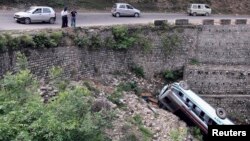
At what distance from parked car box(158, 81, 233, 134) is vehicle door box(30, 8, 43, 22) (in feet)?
29.6

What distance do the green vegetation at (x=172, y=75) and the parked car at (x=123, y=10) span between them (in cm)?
813

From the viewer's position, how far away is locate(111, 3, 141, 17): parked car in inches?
1454

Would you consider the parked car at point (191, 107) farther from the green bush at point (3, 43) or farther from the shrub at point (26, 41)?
the green bush at point (3, 43)

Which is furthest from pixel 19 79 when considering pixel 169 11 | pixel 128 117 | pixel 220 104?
pixel 169 11

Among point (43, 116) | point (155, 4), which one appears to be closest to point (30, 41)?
point (43, 116)

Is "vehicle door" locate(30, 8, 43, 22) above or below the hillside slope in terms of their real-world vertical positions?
below

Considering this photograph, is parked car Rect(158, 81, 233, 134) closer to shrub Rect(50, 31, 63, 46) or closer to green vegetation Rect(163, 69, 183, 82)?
green vegetation Rect(163, 69, 183, 82)

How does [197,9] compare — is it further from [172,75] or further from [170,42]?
[172,75]

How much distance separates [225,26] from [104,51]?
8.64 metres

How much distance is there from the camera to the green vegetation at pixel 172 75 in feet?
100.0

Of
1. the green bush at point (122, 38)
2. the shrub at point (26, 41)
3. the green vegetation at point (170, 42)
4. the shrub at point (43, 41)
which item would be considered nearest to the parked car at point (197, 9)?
the green vegetation at point (170, 42)

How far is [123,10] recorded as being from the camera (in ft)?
122

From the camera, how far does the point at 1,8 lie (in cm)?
3509

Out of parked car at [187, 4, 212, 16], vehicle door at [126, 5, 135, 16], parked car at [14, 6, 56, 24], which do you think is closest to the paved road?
parked car at [14, 6, 56, 24]
